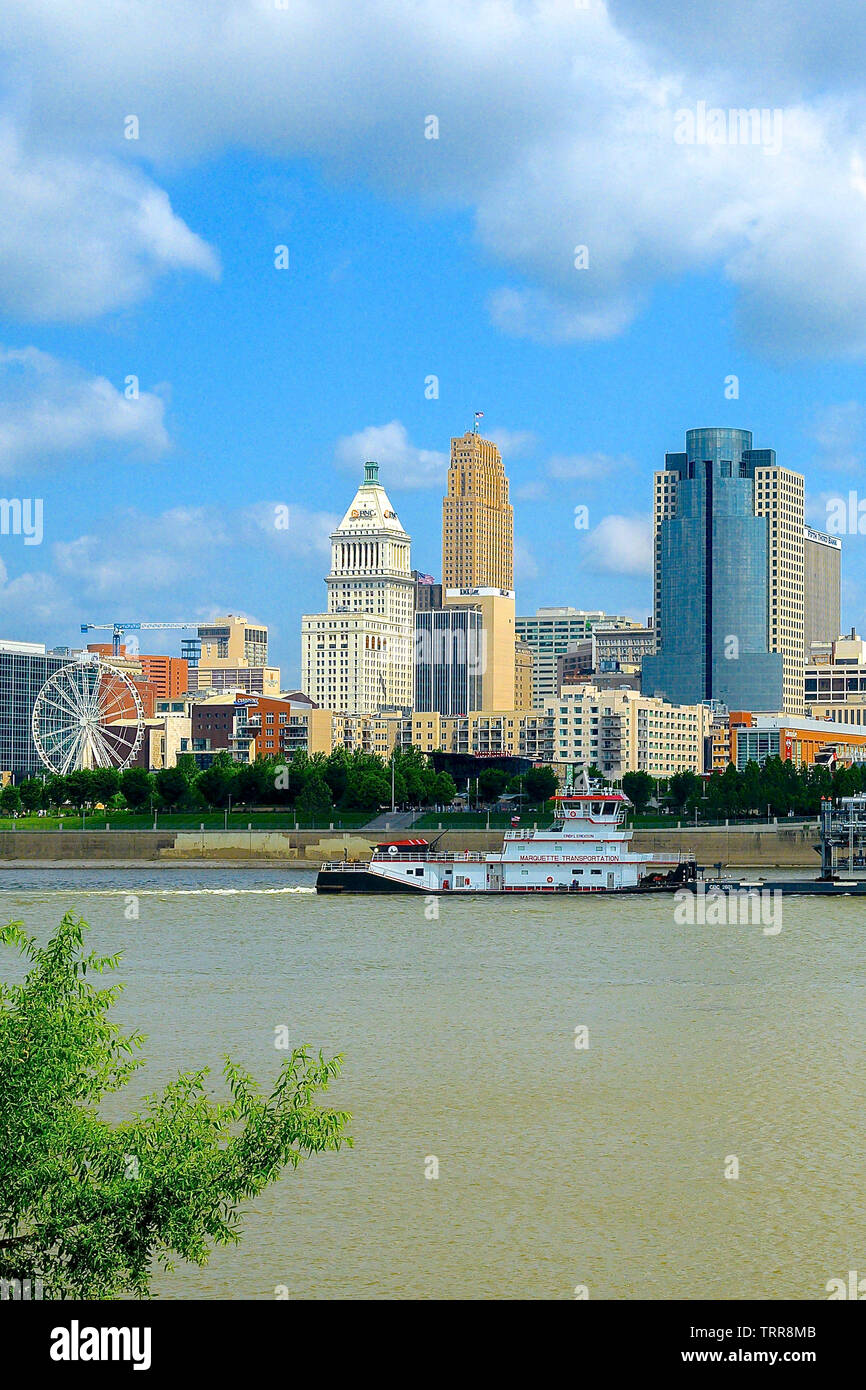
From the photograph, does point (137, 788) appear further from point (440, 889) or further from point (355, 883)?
point (440, 889)

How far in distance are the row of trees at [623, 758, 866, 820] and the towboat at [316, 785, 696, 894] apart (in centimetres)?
5389

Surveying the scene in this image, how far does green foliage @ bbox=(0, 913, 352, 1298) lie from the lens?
14695 millimetres

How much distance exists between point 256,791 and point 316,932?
7688 centimetres

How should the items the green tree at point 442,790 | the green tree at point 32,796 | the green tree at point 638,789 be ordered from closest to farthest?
the green tree at point 32,796, the green tree at point 442,790, the green tree at point 638,789

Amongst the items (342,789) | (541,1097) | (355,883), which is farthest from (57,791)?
(541,1097)

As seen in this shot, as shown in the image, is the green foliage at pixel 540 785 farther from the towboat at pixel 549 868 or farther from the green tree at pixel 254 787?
the towboat at pixel 549 868

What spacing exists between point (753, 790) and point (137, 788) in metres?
51.0

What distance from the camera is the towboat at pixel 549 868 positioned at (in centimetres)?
8200

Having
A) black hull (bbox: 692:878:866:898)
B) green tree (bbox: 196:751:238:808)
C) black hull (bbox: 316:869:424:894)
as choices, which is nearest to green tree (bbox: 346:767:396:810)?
green tree (bbox: 196:751:238:808)

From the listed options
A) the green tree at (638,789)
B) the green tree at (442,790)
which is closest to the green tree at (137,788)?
the green tree at (442,790)

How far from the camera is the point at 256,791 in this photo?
14025 centimetres

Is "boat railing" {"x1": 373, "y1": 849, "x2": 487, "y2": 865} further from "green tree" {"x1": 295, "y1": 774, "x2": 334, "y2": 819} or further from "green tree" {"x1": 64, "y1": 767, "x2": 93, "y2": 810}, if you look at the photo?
"green tree" {"x1": 64, "y1": 767, "x2": 93, "y2": 810}

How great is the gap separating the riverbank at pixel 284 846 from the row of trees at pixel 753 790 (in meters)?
12.0
